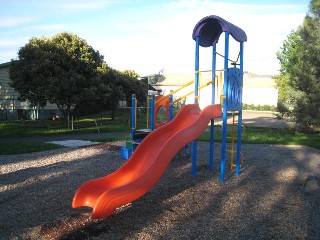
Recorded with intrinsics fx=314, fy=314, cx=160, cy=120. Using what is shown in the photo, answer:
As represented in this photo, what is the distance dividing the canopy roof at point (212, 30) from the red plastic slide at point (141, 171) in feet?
5.80

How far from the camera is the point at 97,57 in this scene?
19156 millimetres

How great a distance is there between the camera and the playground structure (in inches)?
195

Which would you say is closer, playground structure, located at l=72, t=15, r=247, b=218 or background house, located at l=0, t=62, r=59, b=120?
playground structure, located at l=72, t=15, r=247, b=218

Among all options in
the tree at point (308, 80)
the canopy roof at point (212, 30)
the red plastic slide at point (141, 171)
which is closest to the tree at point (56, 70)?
the canopy roof at point (212, 30)

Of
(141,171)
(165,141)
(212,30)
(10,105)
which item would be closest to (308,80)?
(212,30)

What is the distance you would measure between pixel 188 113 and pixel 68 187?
10.7ft

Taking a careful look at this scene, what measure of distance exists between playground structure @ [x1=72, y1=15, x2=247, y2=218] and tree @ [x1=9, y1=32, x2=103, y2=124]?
842cm

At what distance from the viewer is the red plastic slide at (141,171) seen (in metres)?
4.71

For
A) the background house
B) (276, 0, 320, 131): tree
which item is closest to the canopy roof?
(276, 0, 320, 131): tree

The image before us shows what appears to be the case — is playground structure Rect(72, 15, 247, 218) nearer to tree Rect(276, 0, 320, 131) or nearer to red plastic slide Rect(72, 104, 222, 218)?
red plastic slide Rect(72, 104, 222, 218)

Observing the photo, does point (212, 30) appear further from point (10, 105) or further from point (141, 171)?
point (10, 105)

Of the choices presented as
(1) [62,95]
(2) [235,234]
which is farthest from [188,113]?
(1) [62,95]

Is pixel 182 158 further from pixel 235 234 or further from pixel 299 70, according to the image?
pixel 299 70

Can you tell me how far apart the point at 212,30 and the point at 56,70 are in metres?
10.9
